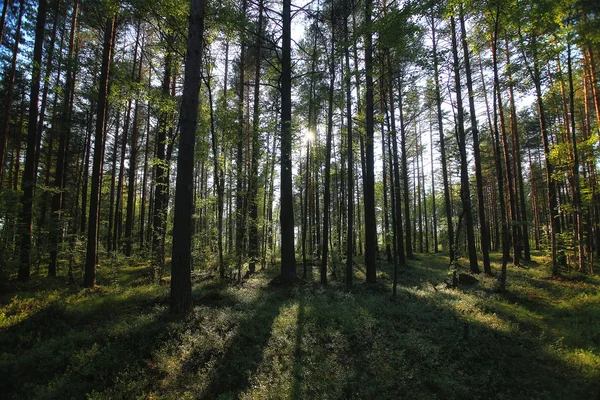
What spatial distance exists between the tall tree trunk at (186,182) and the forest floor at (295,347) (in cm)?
61

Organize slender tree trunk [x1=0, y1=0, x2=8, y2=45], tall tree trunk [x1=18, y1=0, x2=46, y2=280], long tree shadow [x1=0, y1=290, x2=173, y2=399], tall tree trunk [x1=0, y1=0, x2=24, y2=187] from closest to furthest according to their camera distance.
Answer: long tree shadow [x1=0, y1=290, x2=173, y2=399] → tall tree trunk [x1=18, y1=0, x2=46, y2=280] → slender tree trunk [x1=0, y1=0, x2=8, y2=45] → tall tree trunk [x1=0, y1=0, x2=24, y2=187]

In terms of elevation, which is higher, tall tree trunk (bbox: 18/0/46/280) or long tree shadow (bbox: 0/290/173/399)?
tall tree trunk (bbox: 18/0/46/280)

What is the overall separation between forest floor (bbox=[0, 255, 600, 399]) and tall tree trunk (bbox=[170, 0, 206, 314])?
609 mm

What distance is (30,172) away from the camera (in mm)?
10867

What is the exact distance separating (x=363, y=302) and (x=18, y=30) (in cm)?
1838

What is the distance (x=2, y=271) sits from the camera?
9.23 metres

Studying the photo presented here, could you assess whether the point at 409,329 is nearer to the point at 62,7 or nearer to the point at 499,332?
the point at 499,332

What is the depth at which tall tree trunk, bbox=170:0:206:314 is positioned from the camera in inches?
267

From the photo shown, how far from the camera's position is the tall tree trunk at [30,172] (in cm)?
1034

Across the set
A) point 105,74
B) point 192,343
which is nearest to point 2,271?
point 105,74

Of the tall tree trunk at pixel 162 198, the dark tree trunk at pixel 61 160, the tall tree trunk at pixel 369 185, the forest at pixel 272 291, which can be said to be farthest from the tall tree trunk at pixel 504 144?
the dark tree trunk at pixel 61 160

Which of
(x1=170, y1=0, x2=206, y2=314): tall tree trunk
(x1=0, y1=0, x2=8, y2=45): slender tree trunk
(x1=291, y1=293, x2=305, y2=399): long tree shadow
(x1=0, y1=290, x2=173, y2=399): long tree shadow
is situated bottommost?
(x1=291, y1=293, x2=305, y2=399): long tree shadow

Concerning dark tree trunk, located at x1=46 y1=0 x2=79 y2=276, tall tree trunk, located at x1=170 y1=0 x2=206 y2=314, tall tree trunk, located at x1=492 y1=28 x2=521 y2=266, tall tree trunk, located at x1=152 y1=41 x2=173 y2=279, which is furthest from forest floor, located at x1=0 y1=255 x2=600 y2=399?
tall tree trunk, located at x1=492 y1=28 x2=521 y2=266

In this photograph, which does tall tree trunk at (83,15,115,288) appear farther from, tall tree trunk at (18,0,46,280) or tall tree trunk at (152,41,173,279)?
tall tree trunk at (18,0,46,280)
